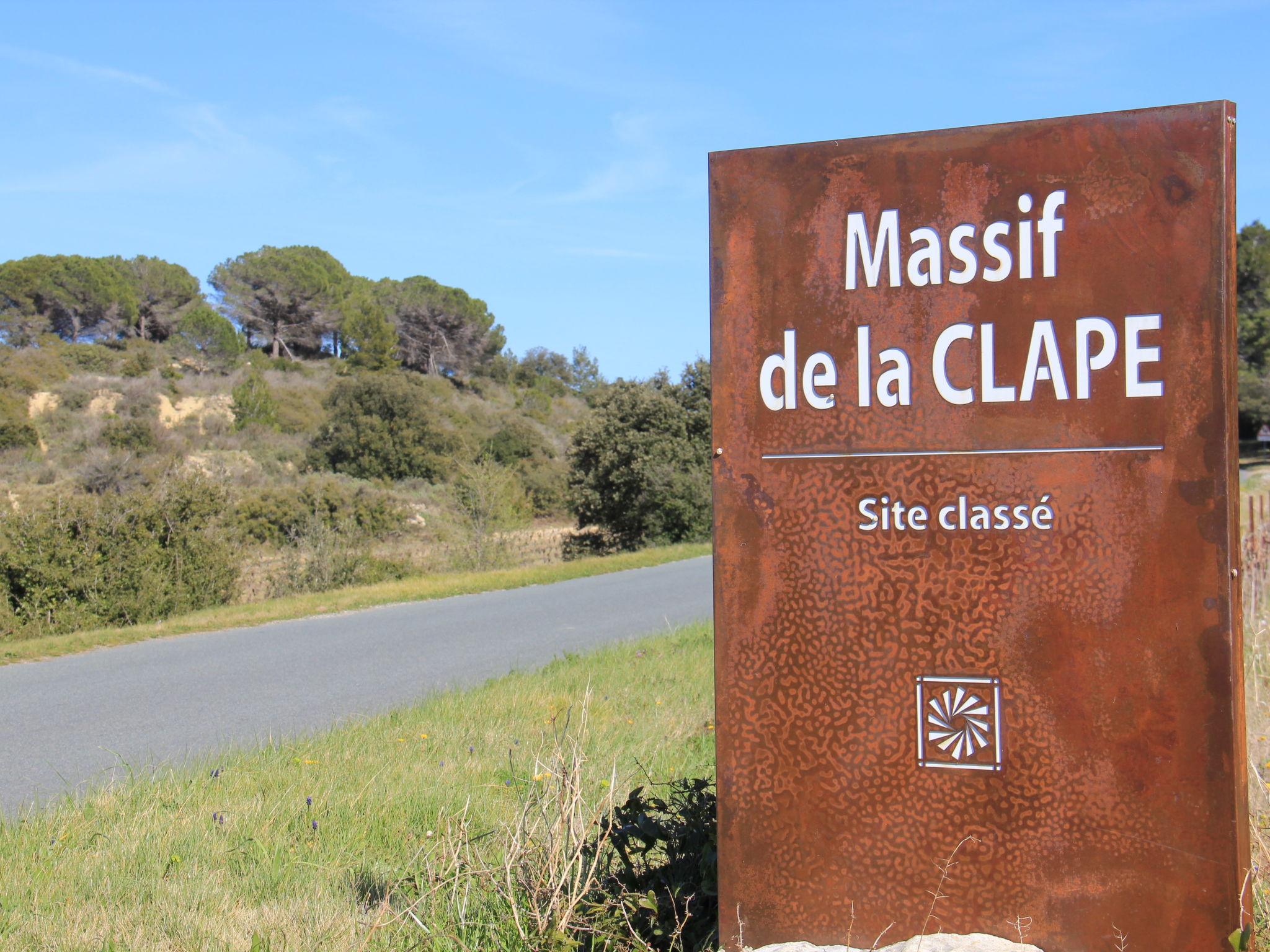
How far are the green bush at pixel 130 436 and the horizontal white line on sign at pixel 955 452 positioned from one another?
120 feet

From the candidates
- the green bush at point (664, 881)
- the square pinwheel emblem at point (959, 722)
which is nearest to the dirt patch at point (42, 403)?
the green bush at point (664, 881)

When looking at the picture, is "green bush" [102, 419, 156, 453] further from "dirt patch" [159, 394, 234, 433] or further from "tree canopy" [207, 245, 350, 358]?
"tree canopy" [207, 245, 350, 358]

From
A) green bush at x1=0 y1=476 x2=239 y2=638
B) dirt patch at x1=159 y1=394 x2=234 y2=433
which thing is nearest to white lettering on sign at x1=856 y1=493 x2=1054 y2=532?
green bush at x1=0 y1=476 x2=239 y2=638

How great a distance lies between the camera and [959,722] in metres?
2.24

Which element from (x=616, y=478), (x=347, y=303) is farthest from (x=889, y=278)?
(x=347, y=303)

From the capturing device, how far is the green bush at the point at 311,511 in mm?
23438

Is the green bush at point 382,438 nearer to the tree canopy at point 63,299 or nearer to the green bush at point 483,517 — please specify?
the green bush at point 483,517

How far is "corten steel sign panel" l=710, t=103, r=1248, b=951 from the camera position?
2115mm

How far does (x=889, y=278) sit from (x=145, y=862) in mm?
3047

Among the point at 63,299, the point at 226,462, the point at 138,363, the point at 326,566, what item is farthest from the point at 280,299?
the point at 326,566

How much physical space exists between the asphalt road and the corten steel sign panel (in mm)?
3876

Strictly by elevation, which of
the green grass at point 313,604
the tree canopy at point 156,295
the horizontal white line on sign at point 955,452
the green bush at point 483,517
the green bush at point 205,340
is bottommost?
the green grass at point 313,604

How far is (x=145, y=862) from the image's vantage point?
11.4 feet

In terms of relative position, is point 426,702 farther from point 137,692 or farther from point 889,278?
point 889,278
